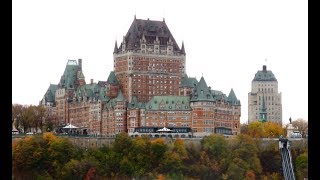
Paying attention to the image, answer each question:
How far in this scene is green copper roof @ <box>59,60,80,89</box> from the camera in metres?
45.4

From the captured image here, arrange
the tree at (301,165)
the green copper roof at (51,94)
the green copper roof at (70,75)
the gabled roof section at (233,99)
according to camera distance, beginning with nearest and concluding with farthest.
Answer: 1. the tree at (301,165)
2. the gabled roof section at (233,99)
3. the green copper roof at (70,75)
4. the green copper roof at (51,94)

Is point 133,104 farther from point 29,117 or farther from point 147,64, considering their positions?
point 29,117

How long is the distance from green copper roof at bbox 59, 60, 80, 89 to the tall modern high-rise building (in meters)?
15.2

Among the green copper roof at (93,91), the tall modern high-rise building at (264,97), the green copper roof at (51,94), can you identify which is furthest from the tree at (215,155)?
the tall modern high-rise building at (264,97)

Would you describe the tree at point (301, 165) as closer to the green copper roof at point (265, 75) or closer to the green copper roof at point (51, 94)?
the green copper roof at point (51, 94)

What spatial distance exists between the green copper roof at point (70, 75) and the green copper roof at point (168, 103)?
4.44 metres

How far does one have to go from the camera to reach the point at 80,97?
4491 centimetres

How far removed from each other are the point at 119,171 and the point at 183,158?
2773mm

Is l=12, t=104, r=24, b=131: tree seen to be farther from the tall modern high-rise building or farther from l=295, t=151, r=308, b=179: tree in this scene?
the tall modern high-rise building

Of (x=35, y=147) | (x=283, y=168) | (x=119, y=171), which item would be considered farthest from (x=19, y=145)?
(x=283, y=168)

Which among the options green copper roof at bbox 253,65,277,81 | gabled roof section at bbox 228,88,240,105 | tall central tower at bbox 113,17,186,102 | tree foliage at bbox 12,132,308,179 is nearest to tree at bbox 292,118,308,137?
gabled roof section at bbox 228,88,240,105

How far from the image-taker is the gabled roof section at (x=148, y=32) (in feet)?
149

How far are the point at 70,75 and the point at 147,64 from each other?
3753 mm
